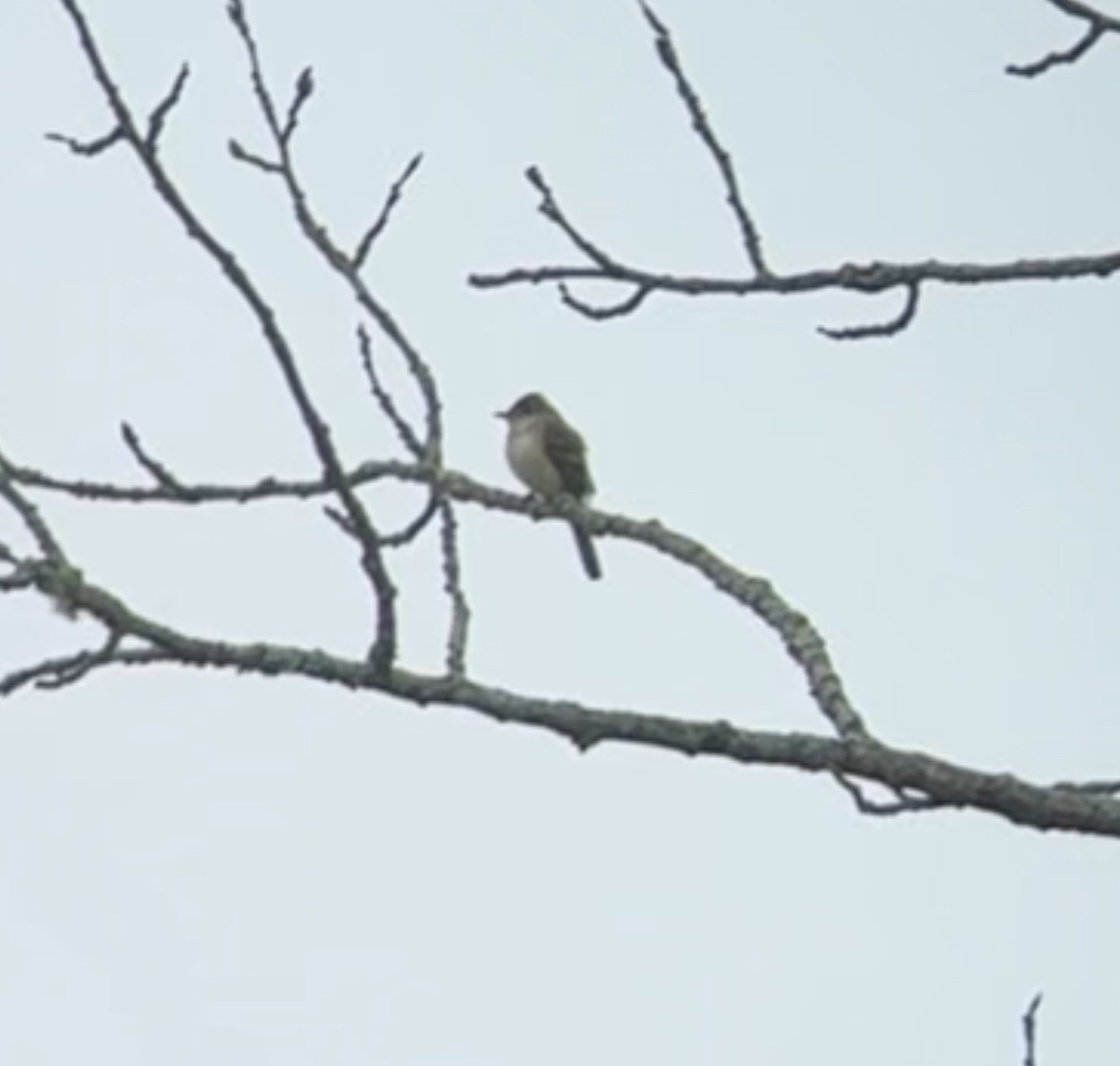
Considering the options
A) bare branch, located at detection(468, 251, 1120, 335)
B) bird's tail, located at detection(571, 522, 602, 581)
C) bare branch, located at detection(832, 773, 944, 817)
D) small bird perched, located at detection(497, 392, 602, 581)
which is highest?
small bird perched, located at detection(497, 392, 602, 581)

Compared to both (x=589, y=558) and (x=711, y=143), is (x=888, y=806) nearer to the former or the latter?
(x=711, y=143)

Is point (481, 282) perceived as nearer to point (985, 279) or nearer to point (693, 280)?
point (693, 280)

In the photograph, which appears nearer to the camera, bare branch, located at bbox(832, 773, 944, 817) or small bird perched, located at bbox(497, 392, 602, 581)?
bare branch, located at bbox(832, 773, 944, 817)

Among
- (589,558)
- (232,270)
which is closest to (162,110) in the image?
(232,270)

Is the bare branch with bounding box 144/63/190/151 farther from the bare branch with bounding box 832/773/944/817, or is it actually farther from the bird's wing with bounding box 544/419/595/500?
the bird's wing with bounding box 544/419/595/500

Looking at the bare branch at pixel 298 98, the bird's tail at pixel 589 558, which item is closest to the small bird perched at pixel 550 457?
the bird's tail at pixel 589 558

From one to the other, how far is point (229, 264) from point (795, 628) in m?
1.31

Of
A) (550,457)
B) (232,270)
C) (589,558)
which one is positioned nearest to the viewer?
(232,270)

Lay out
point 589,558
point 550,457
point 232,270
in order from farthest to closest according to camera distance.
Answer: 1. point 550,457
2. point 589,558
3. point 232,270

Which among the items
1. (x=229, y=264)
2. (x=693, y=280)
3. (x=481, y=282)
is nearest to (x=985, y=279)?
(x=693, y=280)

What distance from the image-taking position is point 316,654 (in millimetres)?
3752

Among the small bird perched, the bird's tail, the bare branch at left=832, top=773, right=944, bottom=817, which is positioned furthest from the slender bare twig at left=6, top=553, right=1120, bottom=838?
the small bird perched

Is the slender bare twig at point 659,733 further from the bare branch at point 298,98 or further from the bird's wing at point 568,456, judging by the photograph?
the bird's wing at point 568,456

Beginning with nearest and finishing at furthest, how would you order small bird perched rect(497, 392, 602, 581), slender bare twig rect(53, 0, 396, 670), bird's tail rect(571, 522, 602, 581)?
1. slender bare twig rect(53, 0, 396, 670)
2. bird's tail rect(571, 522, 602, 581)
3. small bird perched rect(497, 392, 602, 581)
